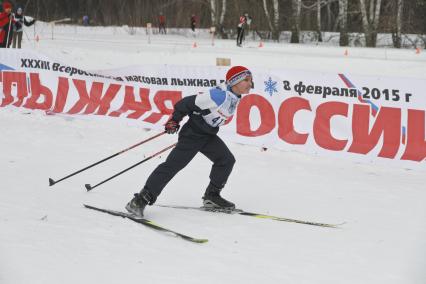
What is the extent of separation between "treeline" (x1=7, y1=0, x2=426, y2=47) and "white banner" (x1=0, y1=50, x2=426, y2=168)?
16.5m

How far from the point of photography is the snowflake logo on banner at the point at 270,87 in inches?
360

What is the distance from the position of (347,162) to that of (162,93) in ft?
12.0

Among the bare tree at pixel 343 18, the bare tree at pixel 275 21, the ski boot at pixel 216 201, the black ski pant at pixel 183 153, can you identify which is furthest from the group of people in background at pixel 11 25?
the black ski pant at pixel 183 153

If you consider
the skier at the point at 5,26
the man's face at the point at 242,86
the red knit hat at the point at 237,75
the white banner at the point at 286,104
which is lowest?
the white banner at the point at 286,104

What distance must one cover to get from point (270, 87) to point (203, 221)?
3.98 meters

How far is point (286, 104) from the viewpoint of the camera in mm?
9023

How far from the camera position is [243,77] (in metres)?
5.55

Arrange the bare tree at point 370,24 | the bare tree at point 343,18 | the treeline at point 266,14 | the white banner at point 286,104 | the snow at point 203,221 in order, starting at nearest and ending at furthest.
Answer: the snow at point 203,221 < the white banner at point 286,104 < the bare tree at point 343,18 < the bare tree at point 370,24 < the treeline at point 266,14

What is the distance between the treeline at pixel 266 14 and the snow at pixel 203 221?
1841 cm

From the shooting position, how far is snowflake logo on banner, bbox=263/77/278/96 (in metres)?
9.16

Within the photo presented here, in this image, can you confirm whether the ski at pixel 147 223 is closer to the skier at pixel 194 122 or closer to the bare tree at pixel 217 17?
the skier at pixel 194 122

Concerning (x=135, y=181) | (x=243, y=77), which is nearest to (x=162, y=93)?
(x=135, y=181)

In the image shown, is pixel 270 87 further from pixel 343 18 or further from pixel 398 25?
pixel 398 25

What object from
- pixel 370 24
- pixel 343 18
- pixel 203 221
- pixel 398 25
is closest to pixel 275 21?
pixel 370 24
